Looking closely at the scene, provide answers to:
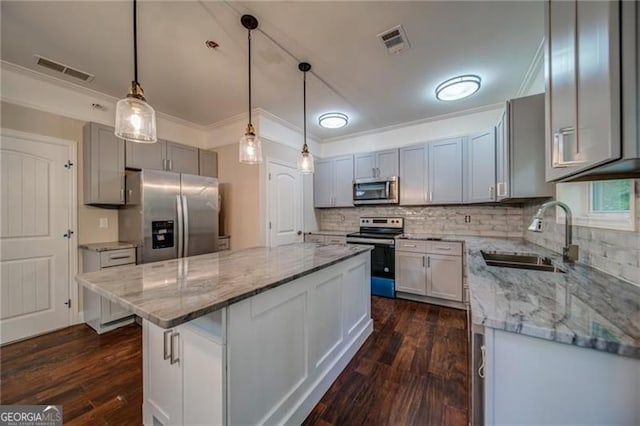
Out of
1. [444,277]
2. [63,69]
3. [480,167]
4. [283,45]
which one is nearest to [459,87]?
[480,167]

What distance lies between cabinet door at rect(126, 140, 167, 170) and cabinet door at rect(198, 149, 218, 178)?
0.53 metres

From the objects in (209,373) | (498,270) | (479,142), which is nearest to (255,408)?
(209,373)

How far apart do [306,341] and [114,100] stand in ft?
12.3

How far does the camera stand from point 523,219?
10.6 ft

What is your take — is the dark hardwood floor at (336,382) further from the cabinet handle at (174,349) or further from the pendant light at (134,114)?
the pendant light at (134,114)

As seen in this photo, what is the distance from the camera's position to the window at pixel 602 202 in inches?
51.3

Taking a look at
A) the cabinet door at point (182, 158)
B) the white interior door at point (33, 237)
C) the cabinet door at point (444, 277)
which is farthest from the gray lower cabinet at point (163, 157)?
the cabinet door at point (444, 277)

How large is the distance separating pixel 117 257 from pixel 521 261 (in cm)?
407

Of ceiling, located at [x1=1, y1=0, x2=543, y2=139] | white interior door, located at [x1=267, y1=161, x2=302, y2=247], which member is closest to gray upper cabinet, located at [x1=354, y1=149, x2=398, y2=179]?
ceiling, located at [x1=1, y1=0, x2=543, y2=139]

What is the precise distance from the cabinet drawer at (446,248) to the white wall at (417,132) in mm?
1666

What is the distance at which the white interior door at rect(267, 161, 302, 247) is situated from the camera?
12.2ft

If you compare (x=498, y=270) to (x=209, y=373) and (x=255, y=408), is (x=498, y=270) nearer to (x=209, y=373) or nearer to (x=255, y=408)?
(x=255, y=408)

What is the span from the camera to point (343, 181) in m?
4.45

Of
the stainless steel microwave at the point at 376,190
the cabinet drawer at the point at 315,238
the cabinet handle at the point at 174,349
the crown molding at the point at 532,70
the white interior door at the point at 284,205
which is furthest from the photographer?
the cabinet drawer at the point at 315,238
